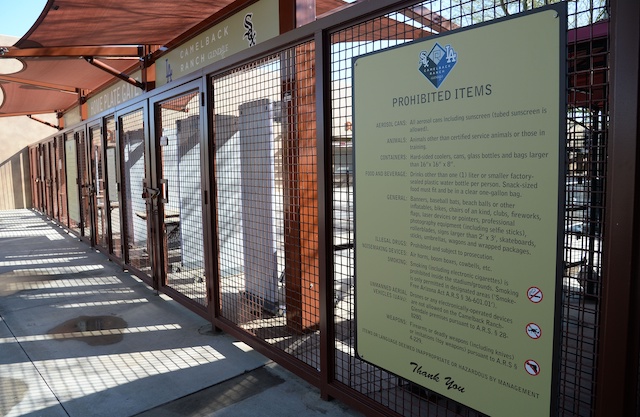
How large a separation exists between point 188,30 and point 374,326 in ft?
14.0

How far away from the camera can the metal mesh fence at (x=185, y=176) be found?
16.3 ft

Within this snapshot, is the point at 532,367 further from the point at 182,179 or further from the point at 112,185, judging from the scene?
the point at 112,185

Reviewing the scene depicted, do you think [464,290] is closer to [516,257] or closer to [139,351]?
[516,257]

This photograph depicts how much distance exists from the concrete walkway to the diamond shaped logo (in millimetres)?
1835

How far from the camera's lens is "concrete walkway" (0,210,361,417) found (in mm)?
2812

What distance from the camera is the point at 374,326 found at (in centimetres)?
243

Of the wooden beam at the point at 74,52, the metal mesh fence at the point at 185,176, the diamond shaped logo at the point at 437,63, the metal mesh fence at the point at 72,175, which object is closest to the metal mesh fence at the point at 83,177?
the metal mesh fence at the point at 72,175

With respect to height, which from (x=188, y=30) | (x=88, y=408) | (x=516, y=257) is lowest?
(x=88, y=408)

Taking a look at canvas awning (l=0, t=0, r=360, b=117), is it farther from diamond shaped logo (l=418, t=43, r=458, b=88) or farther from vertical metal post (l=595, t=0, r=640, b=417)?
vertical metal post (l=595, t=0, r=640, b=417)

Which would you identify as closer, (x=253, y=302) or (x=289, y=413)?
(x=289, y=413)

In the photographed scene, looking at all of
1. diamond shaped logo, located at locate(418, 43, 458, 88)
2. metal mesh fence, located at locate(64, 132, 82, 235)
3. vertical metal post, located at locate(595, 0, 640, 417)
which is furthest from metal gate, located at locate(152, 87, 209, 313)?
metal mesh fence, located at locate(64, 132, 82, 235)

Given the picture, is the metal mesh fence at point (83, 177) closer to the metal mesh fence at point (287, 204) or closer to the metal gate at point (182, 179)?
the metal gate at point (182, 179)

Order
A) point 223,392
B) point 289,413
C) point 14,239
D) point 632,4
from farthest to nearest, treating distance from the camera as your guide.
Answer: point 14,239, point 223,392, point 289,413, point 632,4

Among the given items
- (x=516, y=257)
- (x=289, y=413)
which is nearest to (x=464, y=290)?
(x=516, y=257)
